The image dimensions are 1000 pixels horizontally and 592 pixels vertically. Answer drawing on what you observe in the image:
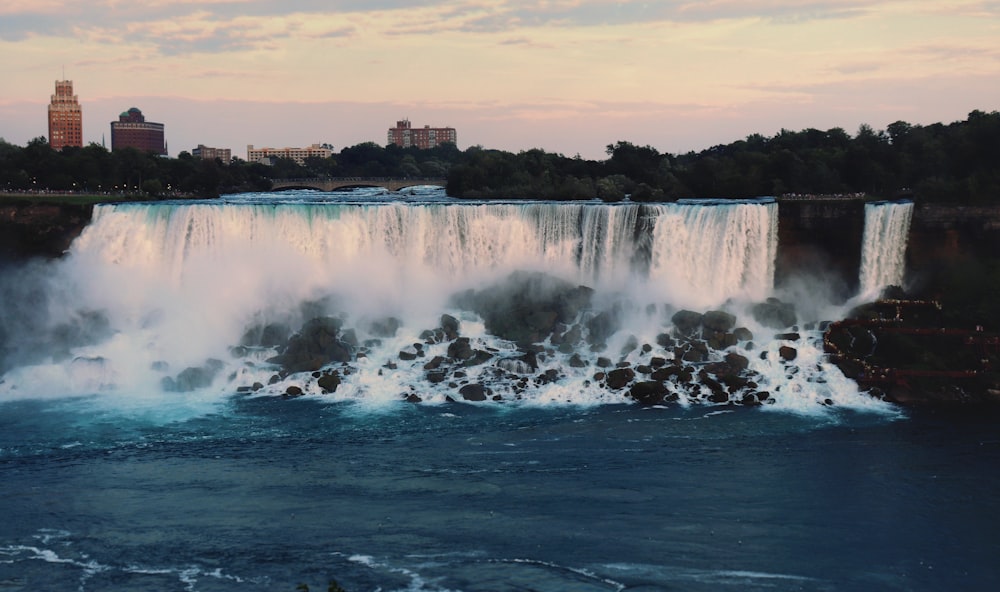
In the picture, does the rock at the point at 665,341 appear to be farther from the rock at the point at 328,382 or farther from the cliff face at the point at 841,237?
the rock at the point at 328,382

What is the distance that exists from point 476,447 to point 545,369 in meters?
6.90

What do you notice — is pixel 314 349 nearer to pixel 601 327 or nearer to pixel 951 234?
pixel 601 327

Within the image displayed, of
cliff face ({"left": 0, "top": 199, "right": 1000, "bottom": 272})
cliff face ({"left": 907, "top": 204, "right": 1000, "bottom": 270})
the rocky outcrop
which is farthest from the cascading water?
cliff face ({"left": 907, "top": 204, "right": 1000, "bottom": 270})

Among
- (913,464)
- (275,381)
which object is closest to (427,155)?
(275,381)

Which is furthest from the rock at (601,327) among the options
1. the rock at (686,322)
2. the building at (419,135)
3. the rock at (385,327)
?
the building at (419,135)

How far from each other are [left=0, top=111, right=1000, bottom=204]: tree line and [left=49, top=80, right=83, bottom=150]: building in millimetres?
112065

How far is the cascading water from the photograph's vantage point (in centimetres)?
3122

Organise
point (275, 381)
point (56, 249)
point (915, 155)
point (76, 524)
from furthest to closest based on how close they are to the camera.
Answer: point (915, 155) → point (56, 249) → point (275, 381) → point (76, 524)

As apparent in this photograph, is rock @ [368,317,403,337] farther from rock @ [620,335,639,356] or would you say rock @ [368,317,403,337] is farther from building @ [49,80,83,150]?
building @ [49,80,83,150]

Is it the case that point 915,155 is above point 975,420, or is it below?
above

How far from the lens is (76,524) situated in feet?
66.7

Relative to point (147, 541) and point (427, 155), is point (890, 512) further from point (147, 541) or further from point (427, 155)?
point (427, 155)

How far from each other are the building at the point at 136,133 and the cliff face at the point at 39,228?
142439mm

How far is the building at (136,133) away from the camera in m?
183
